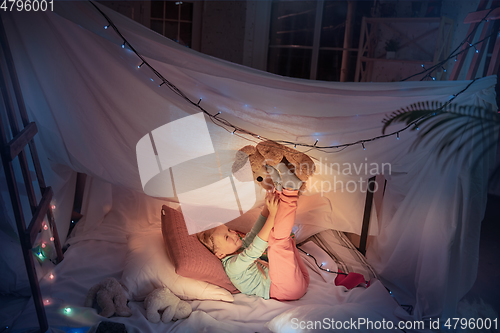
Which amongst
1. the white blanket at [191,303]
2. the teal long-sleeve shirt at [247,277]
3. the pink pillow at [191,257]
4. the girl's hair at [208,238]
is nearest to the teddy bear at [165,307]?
the white blanket at [191,303]

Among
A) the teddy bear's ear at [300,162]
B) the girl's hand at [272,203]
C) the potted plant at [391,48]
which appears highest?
the potted plant at [391,48]

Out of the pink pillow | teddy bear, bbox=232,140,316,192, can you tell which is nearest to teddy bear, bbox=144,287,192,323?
the pink pillow

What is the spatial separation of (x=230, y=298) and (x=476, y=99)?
5.14ft

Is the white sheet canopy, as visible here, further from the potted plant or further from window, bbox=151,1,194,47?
window, bbox=151,1,194,47

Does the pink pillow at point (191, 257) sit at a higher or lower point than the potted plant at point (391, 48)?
lower

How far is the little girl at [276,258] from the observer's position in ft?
6.04

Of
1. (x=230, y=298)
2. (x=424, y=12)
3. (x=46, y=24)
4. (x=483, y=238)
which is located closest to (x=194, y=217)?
(x=230, y=298)

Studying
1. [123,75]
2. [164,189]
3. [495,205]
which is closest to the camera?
[123,75]

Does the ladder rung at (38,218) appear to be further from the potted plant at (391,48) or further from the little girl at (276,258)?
the potted plant at (391,48)

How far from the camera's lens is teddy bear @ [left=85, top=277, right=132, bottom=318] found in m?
1.69

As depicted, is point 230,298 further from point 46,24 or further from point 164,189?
point 46,24

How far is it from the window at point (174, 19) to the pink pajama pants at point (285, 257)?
8.69ft

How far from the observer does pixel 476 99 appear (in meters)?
1.77

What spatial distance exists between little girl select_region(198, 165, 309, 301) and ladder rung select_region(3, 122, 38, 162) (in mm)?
1110
